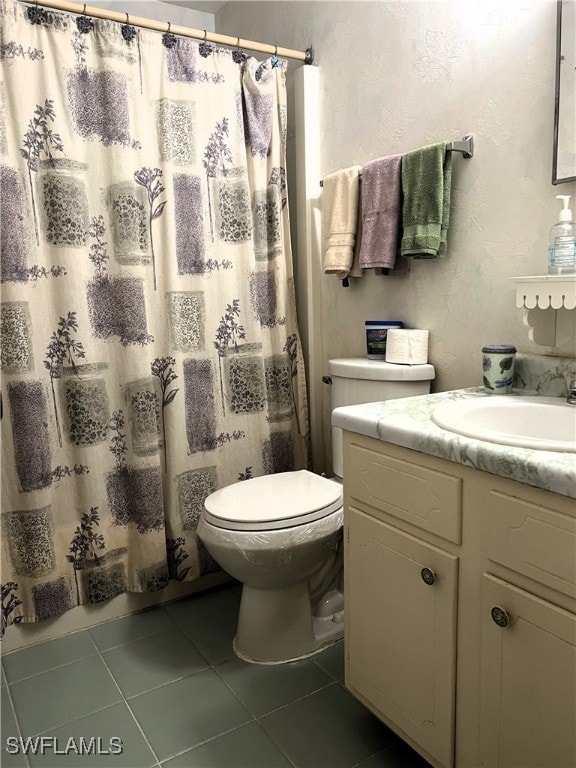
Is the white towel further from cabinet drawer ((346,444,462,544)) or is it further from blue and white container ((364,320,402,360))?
cabinet drawer ((346,444,462,544))

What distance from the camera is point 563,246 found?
1.29 meters

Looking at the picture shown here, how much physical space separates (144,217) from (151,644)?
1.34 metres

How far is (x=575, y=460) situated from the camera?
91cm

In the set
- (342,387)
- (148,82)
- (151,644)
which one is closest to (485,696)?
(342,387)

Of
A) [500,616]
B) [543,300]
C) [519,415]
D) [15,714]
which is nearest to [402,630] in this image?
[500,616]

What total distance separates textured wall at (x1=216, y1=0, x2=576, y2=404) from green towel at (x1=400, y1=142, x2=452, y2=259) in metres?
0.04

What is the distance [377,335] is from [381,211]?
37cm

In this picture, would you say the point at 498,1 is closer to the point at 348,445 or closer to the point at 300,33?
the point at 300,33

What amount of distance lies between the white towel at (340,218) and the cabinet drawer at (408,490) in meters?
0.82

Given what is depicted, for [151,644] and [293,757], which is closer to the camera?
[293,757]

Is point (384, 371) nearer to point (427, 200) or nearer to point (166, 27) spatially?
point (427, 200)

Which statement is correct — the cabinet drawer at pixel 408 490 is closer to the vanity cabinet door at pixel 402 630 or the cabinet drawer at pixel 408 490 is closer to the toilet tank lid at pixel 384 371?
the vanity cabinet door at pixel 402 630

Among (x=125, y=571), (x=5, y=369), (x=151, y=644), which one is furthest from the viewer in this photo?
(x=125, y=571)

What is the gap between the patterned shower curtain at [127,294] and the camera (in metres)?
1.70
